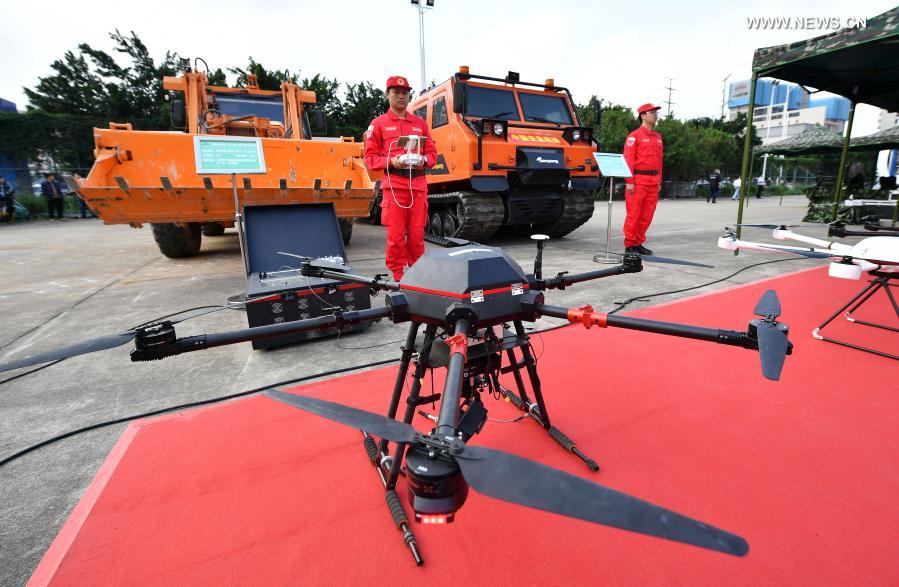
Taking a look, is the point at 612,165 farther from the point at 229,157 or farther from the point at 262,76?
the point at 262,76

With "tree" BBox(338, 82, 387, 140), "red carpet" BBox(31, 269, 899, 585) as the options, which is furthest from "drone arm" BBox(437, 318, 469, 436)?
"tree" BBox(338, 82, 387, 140)

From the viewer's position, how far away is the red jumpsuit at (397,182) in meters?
4.07

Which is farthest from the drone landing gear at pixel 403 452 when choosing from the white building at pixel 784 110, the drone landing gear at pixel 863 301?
the white building at pixel 784 110

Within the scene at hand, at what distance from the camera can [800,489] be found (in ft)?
5.39

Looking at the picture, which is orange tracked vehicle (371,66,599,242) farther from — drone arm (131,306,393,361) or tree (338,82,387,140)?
tree (338,82,387,140)

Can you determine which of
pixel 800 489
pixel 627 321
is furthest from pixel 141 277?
pixel 800 489

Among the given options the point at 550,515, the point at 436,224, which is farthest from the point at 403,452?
the point at 436,224

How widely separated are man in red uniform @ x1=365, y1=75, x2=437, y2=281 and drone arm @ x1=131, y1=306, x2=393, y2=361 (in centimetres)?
305

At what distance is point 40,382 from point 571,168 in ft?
22.8

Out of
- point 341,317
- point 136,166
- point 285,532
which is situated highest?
point 136,166

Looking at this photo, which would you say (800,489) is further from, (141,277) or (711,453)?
(141,277)

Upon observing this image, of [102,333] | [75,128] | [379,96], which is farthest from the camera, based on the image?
[379,96]

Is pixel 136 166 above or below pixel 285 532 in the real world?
above

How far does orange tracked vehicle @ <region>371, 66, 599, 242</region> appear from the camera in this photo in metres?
6.35
